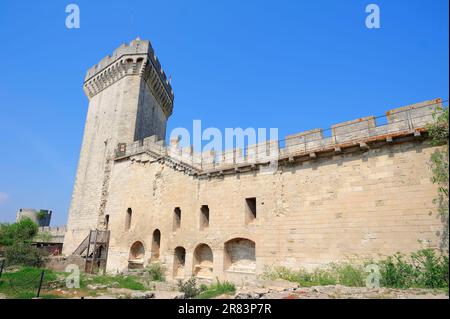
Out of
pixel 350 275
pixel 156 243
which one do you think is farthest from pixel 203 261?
pixel 350 275

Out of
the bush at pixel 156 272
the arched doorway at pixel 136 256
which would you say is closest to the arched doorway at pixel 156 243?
the bush at pixel 156 272

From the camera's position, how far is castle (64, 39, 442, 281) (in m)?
9.60

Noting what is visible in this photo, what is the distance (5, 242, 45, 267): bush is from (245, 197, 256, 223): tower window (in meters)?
12.7

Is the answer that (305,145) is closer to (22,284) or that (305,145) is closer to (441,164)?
(441,164)

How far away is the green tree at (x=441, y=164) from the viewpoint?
8383mm

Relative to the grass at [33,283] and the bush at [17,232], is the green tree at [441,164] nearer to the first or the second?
the grass at [33,283]

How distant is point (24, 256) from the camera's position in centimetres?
1636

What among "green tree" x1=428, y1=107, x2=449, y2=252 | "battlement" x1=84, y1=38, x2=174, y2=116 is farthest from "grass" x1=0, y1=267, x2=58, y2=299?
"battlement" x1=84, y1=38, x2=174, y2=116

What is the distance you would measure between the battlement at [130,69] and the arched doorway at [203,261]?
1372 cm

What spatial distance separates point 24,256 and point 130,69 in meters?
13.9
